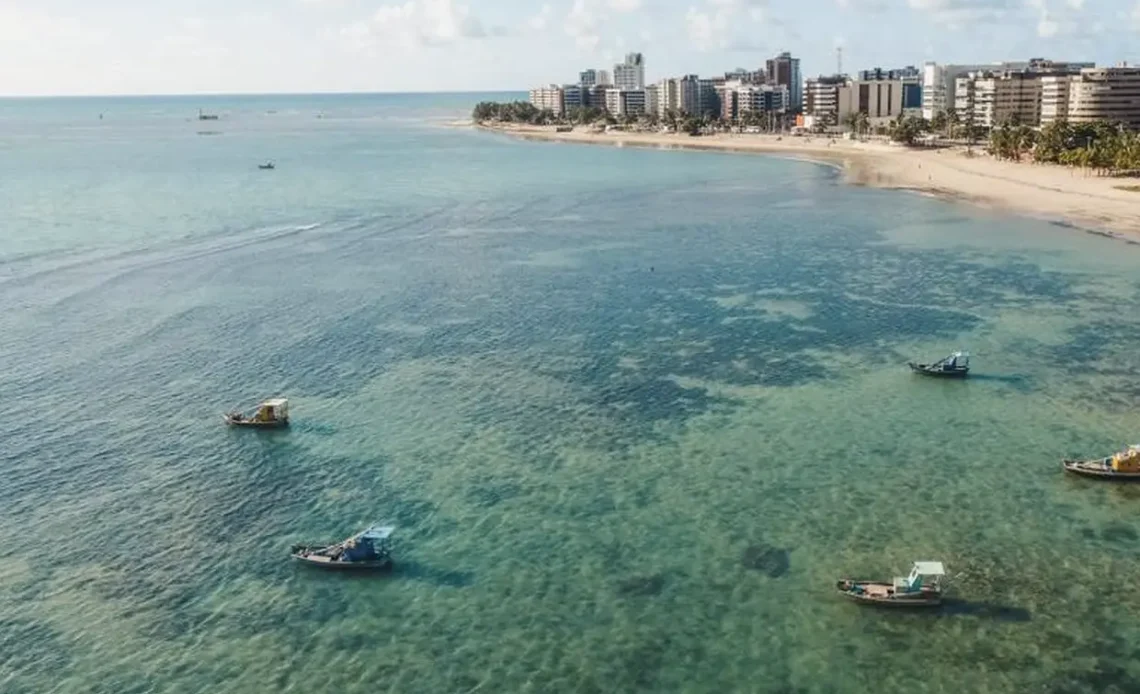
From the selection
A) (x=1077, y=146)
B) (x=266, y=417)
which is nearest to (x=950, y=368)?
(x=266, y=417)

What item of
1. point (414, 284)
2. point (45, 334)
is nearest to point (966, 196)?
point (414, 284)

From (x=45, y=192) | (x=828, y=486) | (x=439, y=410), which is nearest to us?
(x=828, y=486)

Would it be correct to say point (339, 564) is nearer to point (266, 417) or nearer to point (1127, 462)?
point (266, 417)

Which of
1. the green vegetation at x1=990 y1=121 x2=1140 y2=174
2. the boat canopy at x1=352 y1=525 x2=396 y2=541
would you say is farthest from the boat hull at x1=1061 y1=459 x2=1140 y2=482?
the green vegetation at x1=990 y1=121 x2=1140 y2=174

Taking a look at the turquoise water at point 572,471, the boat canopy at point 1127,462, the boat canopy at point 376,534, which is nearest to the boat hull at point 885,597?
the turquoise water at point 572,471

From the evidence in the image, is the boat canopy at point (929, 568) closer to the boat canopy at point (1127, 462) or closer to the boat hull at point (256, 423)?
the boat canopy at point (1127, 462)

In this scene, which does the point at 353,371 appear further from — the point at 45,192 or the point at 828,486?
the point at 45,192
